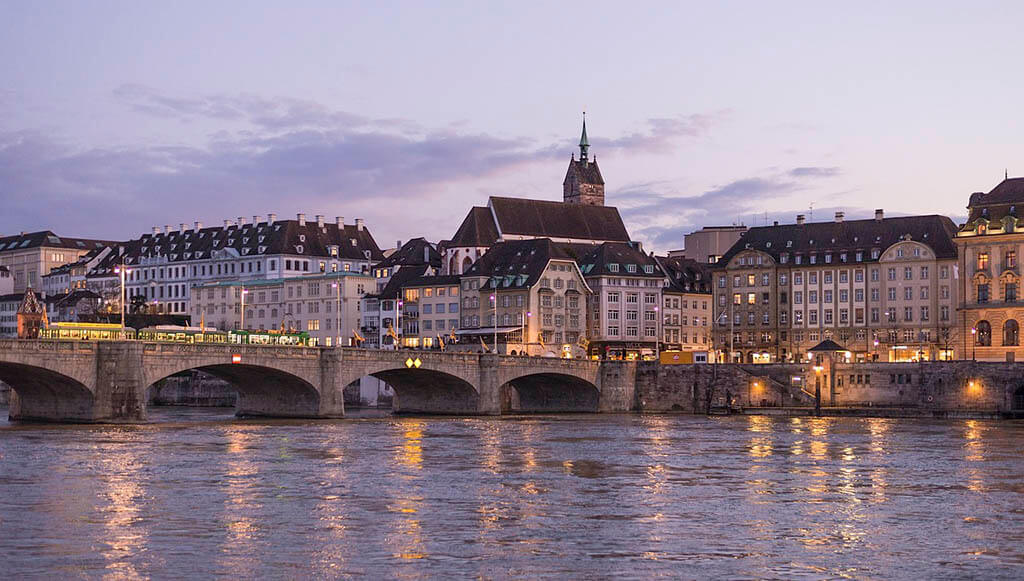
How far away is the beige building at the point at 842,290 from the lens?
143m

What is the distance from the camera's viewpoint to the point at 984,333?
414ft

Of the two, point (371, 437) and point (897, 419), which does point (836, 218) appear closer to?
point (897, 419)

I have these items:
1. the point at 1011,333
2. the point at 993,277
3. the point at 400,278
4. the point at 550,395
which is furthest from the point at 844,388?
the point at 400,278

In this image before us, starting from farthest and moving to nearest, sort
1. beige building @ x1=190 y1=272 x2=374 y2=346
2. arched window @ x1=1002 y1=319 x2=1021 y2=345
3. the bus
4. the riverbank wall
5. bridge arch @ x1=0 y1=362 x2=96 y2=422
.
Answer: beige building @ x1=190 y1=272 x2=374 y2=346 < arched window @ x1=1002 y1=319 x2=1021 y2=345 < the riverbank wall < the bus < bridge arch @ x1=0 y1=362 x2=96 y2=422

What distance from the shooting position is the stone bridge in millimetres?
86250

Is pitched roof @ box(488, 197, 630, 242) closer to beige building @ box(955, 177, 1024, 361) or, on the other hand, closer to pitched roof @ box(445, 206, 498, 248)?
pitched roof @ box(445, 206, 498, 248)

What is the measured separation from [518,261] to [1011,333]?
49.4 meters

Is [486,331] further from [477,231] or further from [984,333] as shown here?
[984,333]

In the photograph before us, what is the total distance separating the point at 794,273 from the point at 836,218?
10.5m

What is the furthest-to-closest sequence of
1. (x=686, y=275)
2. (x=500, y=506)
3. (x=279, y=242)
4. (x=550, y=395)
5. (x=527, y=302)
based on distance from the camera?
1. (x=279, y=242)
2. (x=686, y=275)
3. (x=527, y=302)
4. (x=550, y=395)
5. (x=500, y=506)

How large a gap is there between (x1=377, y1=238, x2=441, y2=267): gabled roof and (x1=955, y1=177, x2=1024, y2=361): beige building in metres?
63.4

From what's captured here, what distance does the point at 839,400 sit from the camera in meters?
125

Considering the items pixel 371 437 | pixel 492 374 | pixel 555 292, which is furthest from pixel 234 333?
pixel 555 292

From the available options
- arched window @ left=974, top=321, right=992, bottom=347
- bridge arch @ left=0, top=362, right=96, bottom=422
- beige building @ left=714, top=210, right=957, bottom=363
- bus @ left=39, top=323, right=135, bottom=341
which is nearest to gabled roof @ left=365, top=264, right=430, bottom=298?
beige building @ left=714, top=210, right=957, bottom=363
